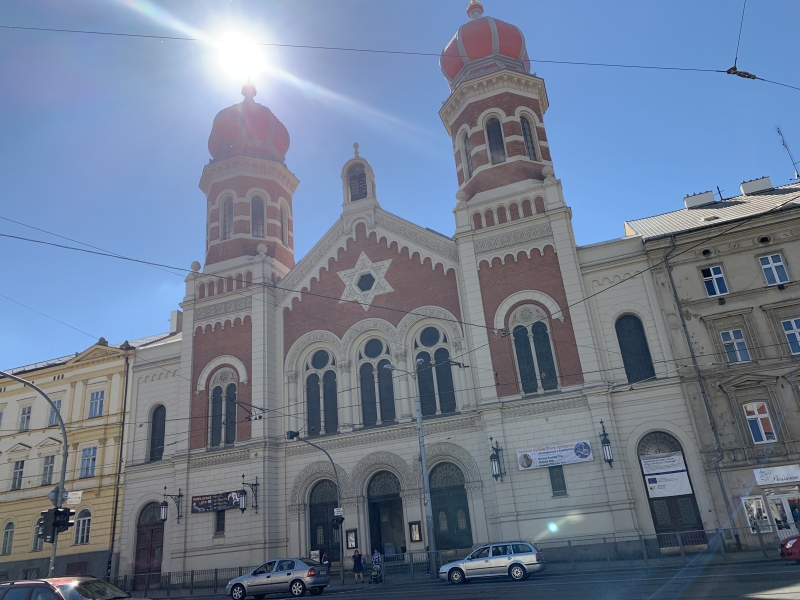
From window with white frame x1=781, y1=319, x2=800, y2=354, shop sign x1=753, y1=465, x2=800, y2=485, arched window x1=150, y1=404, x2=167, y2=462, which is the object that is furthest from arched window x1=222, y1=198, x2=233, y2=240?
shop sign x1=753, y1=465, x2=800, y2=485

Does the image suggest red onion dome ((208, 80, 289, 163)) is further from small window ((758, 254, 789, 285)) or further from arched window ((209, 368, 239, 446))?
small window ((758, 254, 789, 285))

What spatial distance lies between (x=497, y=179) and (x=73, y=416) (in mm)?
28421

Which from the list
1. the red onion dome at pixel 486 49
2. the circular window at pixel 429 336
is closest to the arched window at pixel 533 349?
the circular window at pixel 429 336

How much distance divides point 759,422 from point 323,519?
1952cm

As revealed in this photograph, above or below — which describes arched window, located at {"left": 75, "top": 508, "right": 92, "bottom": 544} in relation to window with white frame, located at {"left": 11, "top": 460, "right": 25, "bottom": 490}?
below

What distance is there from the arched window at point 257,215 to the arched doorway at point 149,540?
1658cm

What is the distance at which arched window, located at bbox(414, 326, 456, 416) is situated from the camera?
28.5 m

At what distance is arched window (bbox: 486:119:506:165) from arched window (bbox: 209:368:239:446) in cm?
1826

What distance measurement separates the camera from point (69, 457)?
34.7 meters

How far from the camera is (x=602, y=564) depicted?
21.5 metres

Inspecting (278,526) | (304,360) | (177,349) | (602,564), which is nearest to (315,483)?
(278,526)

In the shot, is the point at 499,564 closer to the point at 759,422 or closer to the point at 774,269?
the point at 759,422

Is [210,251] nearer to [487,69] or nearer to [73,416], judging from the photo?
[73,416]

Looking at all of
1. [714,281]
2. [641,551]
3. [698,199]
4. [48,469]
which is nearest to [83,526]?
[48,469]
